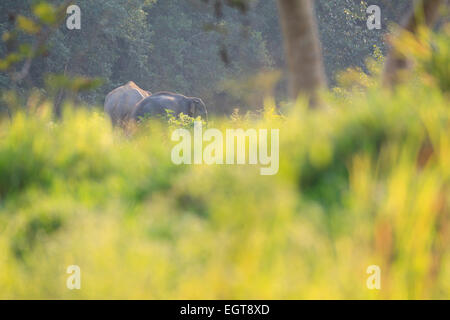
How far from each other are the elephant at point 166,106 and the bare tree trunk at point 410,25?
12193 millimetres

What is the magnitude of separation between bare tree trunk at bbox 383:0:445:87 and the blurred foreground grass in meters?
1.19

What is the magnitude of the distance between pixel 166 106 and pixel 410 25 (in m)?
13.0

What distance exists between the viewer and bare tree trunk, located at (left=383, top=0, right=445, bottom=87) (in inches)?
282

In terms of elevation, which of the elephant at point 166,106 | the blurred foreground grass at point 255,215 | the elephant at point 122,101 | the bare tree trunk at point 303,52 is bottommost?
the blurred foreground grass at point 255,215

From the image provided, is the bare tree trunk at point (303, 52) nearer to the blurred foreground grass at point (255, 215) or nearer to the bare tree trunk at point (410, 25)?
the bare tree trunk at point (410, 25)

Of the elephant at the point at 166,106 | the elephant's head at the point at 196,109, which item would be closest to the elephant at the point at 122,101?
the elephant at the point at 166,106

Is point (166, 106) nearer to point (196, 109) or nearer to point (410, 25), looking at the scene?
point (196, 109)

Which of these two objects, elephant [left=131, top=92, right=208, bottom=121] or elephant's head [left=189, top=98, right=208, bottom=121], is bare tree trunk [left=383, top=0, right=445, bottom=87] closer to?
elephant [left=131, top=92, right=208, bottom=121]

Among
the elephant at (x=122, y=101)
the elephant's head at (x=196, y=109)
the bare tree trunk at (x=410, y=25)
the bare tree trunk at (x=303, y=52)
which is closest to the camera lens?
the bare tree trunk at (x=303, y=52)

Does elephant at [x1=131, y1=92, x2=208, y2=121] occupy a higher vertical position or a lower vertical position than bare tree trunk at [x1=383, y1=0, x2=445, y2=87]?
higher

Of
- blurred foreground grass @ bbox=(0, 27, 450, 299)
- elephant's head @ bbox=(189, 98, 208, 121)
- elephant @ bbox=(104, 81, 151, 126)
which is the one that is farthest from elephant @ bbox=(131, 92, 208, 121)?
blurred foreground grass @ bbox=(0, 27, 450, 299)

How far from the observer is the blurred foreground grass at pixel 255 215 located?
3.71 m

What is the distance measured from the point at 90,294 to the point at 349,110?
9.38ft

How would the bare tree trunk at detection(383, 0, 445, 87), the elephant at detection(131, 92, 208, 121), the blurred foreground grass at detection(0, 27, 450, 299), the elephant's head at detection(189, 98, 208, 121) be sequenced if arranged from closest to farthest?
the blurred foreground grass at detection(0, 27, 450, 299) < the bare tree trunk at detection(383, 0, 445, 87) < the elephant at detection(131, 92, 208, 121) < the elephant's head at detection(189, 98, 208, 121)
